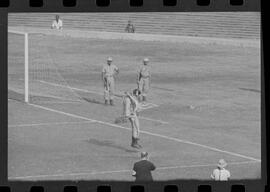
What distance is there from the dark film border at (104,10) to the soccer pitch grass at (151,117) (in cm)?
120

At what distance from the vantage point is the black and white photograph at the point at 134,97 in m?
33.6

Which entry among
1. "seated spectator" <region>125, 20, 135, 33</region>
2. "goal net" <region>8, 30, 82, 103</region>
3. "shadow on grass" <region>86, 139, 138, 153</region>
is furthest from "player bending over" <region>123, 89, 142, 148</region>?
"seated spectator" <region>125, 20, 135, 33</region>

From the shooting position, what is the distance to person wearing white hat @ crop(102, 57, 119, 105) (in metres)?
39.1

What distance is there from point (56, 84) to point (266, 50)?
1207cm

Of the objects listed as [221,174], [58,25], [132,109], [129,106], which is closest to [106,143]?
[132,109]

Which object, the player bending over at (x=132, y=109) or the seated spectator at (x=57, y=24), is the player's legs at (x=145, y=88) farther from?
the seated spectator at (x=57, y=24)

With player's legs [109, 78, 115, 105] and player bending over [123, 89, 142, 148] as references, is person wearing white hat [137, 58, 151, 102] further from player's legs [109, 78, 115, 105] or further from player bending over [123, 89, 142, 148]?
player bending over [123, 89, 142, 148]

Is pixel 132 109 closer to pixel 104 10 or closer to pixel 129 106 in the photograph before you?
pixel 129 106

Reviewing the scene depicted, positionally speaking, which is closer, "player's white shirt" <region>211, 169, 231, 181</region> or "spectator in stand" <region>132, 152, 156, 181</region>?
"spectator in stand" <region>132, 152, 156, 181</region>

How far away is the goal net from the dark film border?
7608 mm

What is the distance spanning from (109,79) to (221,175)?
386 inches

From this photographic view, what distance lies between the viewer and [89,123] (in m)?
37.9

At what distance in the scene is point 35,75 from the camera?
40.6m

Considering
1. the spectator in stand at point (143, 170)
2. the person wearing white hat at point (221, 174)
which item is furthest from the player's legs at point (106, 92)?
the spectator in stand at point (143, 170)
